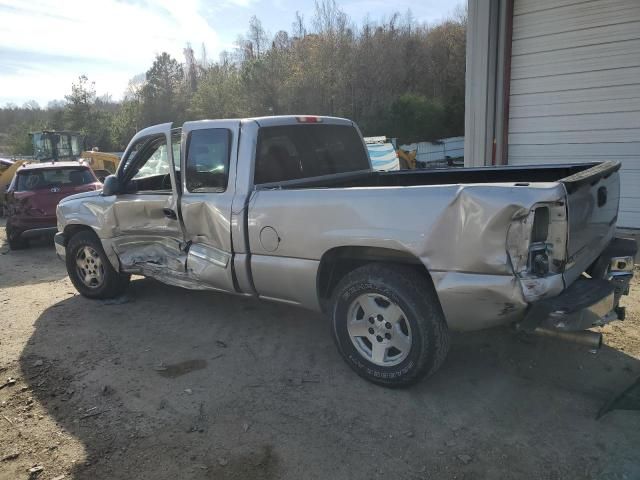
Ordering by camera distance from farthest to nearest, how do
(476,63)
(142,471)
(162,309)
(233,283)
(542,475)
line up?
(476,63)
(162,309)
(233,283)
(142,471)
(542,475)

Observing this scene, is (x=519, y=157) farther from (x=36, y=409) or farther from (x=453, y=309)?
(x=36, y=409)

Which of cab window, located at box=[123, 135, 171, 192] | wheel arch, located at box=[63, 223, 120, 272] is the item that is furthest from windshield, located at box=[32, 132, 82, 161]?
cab window, located at box=[123, 135, 171, 192]

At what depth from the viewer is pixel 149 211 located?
5.08m

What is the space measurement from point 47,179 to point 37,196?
1.59ft

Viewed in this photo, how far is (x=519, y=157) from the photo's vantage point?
368 inches

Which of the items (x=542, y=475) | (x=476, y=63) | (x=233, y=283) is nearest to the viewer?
(x=542, y=475)

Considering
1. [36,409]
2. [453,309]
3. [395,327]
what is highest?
[453,309]

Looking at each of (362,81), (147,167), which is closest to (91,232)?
(147,167)

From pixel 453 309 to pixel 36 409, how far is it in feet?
9.94

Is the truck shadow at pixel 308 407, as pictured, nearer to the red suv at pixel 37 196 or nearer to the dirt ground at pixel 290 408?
the dirt ground at pixel 290 408

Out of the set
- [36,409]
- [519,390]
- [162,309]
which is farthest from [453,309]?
[162,309]

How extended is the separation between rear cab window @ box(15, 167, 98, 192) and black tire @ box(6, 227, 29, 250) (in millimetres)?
884

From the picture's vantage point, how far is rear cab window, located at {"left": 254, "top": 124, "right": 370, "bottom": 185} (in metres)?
4.30

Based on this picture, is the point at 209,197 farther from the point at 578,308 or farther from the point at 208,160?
the point at 578,308
